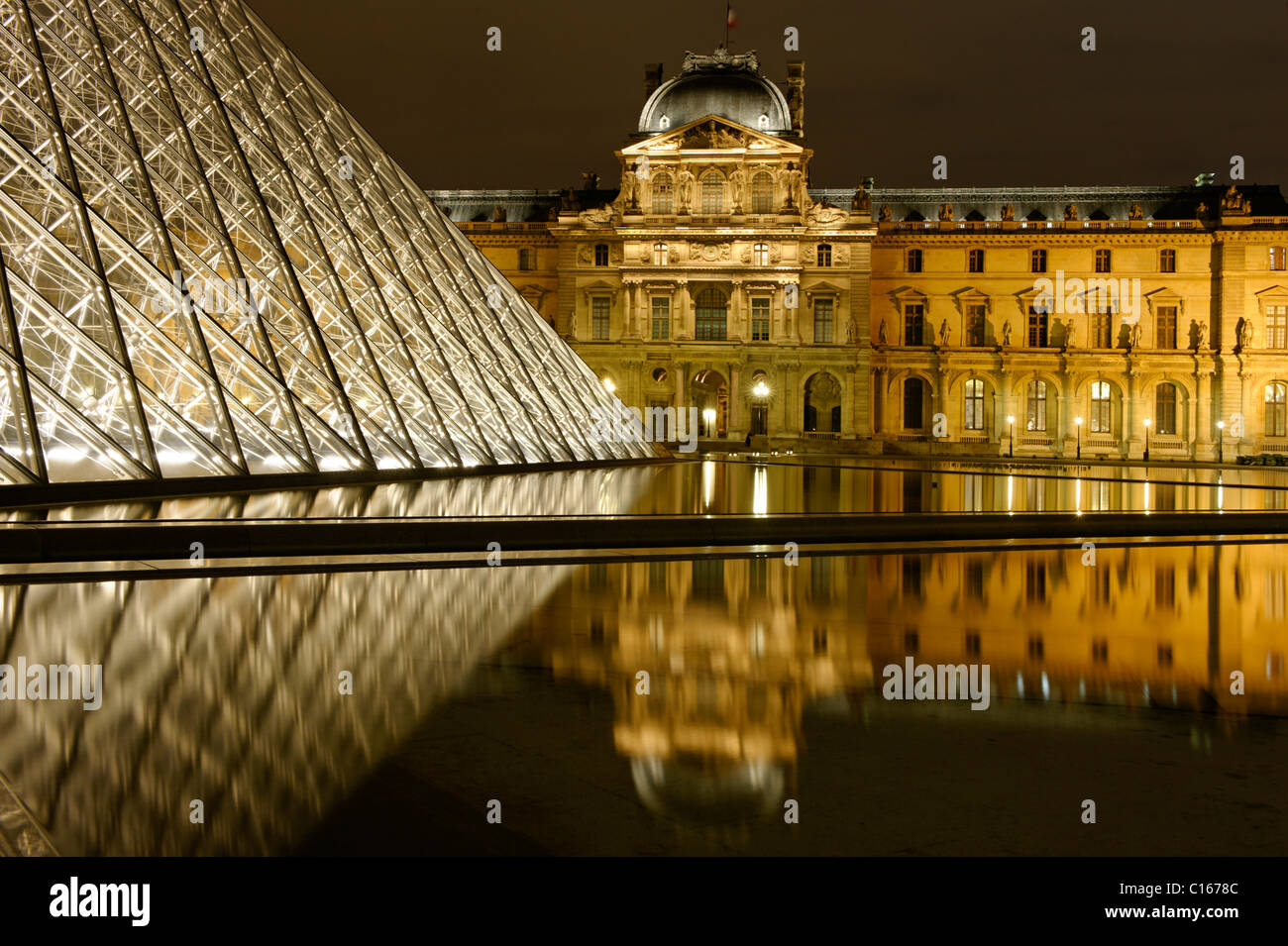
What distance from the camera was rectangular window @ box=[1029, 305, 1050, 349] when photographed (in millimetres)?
61312

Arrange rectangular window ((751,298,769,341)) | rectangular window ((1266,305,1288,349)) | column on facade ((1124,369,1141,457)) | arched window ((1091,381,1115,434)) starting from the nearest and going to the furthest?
rectangular window ((751,298,769,341)) < rectangular window ((1266,305,1288,349)) < column on facade ((1124,369,1141,457)) < arched window ((1091,381,1115,434))

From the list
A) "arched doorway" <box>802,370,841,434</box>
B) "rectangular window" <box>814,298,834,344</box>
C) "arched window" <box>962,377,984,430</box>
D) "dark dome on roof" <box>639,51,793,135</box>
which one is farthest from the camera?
"arched window" <box>962,377,984,430</box>

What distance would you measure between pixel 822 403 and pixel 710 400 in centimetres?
689

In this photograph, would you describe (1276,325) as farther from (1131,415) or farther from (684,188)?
(684,188)

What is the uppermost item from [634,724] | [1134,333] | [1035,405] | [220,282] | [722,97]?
[722,97]

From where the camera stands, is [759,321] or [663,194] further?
[759,321]

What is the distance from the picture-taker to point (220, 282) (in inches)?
677

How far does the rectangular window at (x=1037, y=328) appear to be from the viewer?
6131 cm

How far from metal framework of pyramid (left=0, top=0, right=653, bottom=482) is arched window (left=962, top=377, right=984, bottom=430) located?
129 ft

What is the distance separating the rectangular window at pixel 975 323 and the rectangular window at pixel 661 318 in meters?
17.1

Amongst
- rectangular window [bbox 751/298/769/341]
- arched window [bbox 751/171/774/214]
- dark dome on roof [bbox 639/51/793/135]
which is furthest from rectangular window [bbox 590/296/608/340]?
arched window [bbox 751/171/774/214]

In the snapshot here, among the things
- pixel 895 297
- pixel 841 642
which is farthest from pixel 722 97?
pixel 841 642

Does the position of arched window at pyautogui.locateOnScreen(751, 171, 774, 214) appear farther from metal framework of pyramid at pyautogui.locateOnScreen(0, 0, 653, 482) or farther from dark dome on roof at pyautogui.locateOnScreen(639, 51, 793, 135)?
metal framework of pyramid at pyautogui.locateOnScreen(0, 0, 653, 482)
